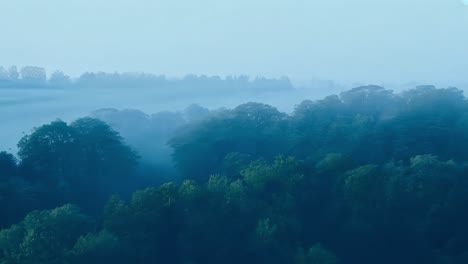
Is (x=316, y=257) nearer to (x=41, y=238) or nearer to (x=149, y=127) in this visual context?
(x=41, y=238)

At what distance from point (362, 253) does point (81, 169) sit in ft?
51.8

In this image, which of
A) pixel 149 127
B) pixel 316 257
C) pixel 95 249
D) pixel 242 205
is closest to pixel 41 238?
pixel 95 249

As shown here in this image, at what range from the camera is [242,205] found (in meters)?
27.9

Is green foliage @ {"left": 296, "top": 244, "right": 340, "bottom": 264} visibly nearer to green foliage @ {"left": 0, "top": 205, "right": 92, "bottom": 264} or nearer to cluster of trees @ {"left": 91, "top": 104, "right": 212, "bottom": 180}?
green foliage @ {"left": 0, "top": 205, "right": 92, "bottom": 264}

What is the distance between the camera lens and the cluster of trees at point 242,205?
81.3ft

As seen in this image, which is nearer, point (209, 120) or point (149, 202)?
point (149, 202)

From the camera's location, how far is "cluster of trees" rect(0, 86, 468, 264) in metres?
24.8

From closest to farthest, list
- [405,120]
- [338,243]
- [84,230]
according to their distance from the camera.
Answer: [84,230] < [338,243] < [405,120]

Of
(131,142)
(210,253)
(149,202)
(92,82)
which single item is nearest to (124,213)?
(149,202)

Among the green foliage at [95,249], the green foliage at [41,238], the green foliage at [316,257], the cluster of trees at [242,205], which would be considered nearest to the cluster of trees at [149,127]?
the cluster of trees at [242,205]

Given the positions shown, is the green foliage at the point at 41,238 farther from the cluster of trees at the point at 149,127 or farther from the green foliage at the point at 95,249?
the cluster of trees at the point at 149,127

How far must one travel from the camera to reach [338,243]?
28.8 meters

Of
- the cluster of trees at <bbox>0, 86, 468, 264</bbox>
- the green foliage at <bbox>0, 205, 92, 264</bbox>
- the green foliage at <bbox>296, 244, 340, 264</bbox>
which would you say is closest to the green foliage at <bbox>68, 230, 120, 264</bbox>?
the cluster of trees at <bbox>0, 86, 468, 264</bbox>

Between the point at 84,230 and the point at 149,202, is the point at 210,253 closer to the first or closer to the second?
the point at 149,202
